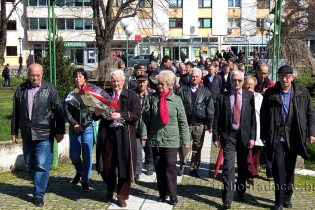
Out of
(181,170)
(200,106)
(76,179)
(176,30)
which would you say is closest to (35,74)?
(76,179)

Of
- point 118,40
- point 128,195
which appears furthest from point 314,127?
point 118,40

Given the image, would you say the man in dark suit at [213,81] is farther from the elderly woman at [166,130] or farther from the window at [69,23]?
the window at [69,23]

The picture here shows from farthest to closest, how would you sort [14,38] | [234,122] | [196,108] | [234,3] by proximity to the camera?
1. [234,3]
2. [14,38]
3. [196,108]
4. [234,122]

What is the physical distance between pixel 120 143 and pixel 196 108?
2.07 metres

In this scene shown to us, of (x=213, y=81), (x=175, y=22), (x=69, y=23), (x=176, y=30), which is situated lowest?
(x=213, y=81)

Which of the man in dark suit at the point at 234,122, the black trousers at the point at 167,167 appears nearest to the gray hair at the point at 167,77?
the man in dark suit at the point at 234,122

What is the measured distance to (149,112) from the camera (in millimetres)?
7141

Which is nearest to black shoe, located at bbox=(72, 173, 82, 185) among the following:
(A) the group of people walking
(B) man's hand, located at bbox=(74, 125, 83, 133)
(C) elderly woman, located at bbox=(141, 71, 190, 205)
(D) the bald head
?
(B) man's hand, located at bbox=(74, 125, 83, 133)

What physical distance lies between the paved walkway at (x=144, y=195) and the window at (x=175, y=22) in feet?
191

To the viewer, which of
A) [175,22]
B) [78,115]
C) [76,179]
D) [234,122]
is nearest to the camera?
[234,122]

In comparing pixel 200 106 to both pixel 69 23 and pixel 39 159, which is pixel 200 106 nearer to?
pixel 39 159

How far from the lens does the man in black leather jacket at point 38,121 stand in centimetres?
692

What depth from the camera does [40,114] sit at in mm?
6938

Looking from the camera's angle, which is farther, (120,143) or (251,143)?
(251,143)
